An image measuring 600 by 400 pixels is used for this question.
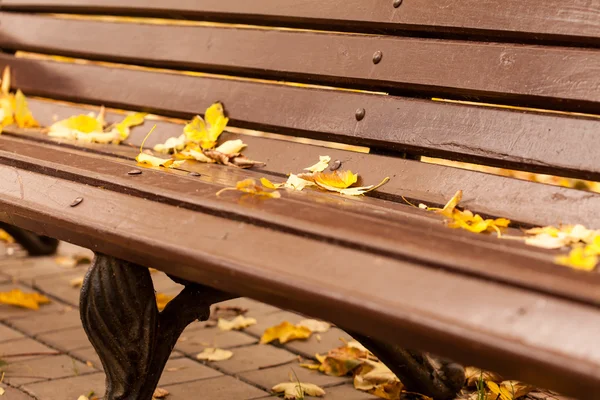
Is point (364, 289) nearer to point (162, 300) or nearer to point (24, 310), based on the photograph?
point (162, 300)

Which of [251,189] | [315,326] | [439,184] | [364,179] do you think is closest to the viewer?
[251,189]

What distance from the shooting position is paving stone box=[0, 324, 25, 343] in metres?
2.81

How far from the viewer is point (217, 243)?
1.43m

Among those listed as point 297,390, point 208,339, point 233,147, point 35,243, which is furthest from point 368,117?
point 35,243

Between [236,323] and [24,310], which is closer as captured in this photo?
[236,323]

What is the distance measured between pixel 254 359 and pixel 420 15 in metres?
1.16

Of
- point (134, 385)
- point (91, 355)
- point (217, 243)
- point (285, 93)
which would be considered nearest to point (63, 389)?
point (91, 355)

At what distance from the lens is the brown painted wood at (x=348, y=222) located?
114cm

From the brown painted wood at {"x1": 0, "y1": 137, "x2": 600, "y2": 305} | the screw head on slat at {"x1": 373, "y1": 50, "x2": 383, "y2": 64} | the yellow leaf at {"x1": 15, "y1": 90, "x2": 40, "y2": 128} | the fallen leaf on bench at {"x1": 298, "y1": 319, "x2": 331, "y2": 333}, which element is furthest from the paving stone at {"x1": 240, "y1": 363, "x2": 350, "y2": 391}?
the yellow leaf at {"x1": 15, "y1": 90, "x2": 40, "y2": 128}

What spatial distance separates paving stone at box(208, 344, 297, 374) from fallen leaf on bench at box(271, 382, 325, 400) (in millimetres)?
202

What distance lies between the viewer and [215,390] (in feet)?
7.84

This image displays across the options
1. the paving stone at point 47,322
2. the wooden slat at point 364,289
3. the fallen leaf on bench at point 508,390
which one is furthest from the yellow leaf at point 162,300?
the wooden slat at point 364,289

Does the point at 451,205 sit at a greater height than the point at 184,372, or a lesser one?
greater

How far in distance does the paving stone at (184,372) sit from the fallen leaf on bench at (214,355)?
0.03m
